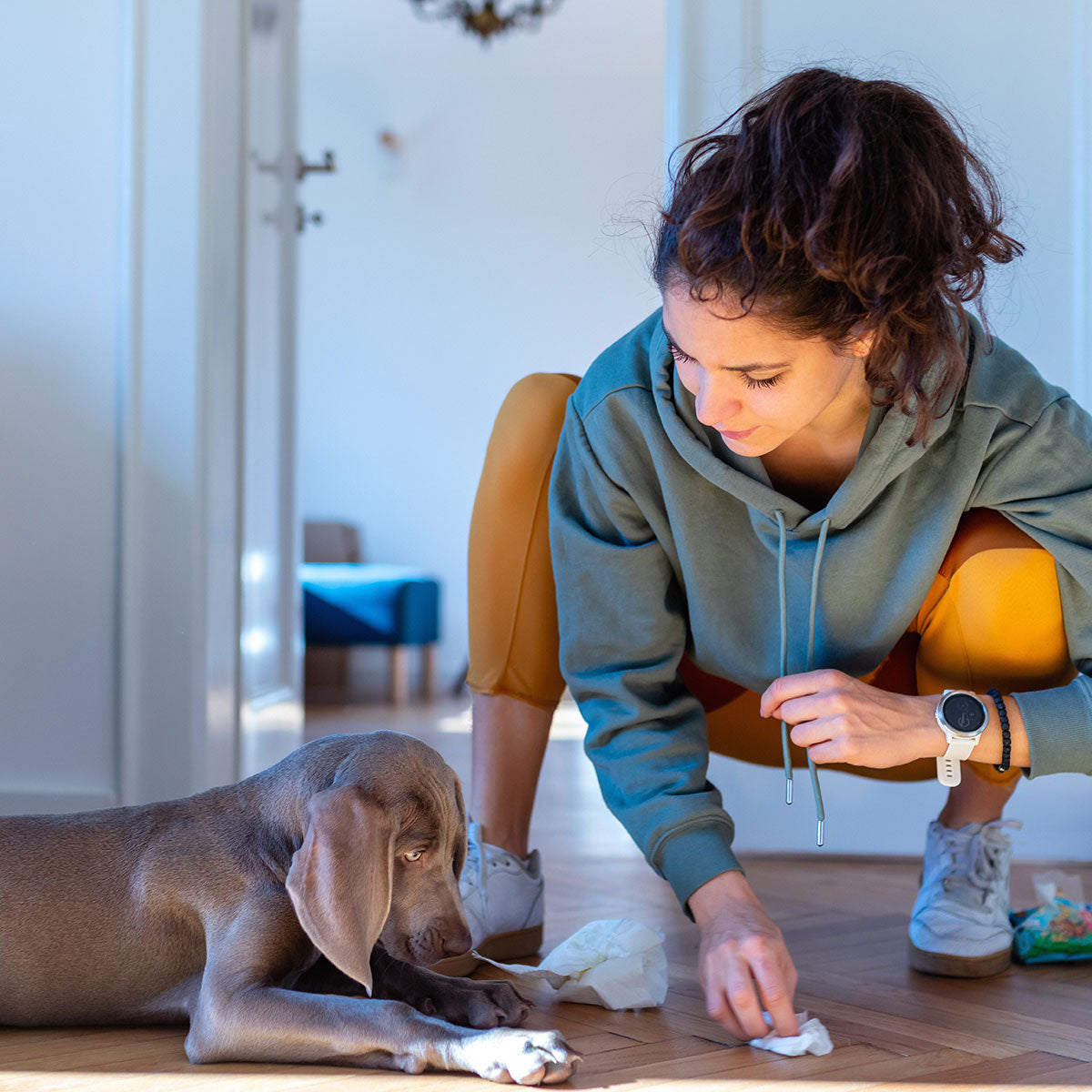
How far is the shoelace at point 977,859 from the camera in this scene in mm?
1398

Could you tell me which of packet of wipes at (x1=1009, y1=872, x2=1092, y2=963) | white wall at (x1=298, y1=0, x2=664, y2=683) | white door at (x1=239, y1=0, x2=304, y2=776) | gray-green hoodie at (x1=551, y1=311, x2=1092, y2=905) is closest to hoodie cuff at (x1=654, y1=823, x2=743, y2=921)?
gray-green hoodie at (x1=551, y1=311, x2=1092, y2=905)

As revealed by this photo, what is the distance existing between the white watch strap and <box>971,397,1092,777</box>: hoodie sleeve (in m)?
0.06

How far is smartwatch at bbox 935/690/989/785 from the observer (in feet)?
3.89

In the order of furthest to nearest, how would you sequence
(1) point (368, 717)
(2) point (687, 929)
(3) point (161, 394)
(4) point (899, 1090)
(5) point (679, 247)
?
(1) point (368, 717) < (3) point (161, 394) < (2) point (687, 929) < (5) point (679, 247) < (4) point (899, 1090)

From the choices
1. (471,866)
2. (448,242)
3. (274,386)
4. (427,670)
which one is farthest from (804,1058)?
(448,242)

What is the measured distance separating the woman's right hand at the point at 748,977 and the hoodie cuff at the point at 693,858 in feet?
0.22

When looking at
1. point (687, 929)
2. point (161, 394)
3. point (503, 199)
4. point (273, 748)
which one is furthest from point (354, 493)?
point (687, 929)

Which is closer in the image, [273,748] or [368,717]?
A: [273,748]

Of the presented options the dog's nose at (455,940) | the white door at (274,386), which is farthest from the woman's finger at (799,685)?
the white door at (274,386)

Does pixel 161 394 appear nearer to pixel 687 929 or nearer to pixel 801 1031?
pixel 687 929

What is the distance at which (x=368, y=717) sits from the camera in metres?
4.59

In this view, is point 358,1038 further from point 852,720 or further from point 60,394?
point 60,394

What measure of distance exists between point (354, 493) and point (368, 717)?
1923 mm

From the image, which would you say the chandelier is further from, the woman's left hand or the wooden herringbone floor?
the woman's left hand
